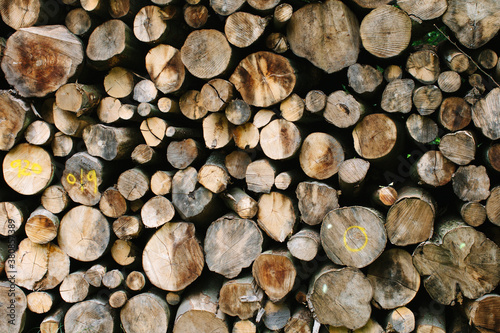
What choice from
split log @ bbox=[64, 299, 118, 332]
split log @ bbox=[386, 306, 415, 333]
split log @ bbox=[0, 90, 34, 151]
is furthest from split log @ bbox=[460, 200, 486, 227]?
split log @ bbox=[0, 90, 34, 151]

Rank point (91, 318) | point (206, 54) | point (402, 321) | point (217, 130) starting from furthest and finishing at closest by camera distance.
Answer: point (91, 318) → point (217, 130) → point (206, 54) → point (402, 321)

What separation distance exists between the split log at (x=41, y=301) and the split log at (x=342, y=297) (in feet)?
6.72

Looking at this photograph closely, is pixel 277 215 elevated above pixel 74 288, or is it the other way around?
pixel 277 215

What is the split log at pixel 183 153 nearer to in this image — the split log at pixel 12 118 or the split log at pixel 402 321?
the split log at pixel 12 118

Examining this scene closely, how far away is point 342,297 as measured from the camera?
2.52m

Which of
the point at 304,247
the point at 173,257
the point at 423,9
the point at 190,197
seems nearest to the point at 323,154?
the point at 304,247

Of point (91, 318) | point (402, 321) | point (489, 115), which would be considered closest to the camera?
Answer: point (489, 115)

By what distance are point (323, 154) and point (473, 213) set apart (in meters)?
0.98

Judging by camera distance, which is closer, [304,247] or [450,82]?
[450,82]

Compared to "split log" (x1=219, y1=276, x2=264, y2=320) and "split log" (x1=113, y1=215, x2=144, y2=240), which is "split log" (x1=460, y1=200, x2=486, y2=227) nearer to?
"split log" (x1=219, y1=276, x2=264, y2=320)

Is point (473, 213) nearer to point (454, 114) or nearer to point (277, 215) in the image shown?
point (454, 114)

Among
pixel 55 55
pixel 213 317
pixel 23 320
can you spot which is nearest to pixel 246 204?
pixel 213 317

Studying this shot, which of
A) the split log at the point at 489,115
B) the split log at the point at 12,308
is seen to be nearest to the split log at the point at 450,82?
the split log at the point at 489,115

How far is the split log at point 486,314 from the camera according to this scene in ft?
7.75
